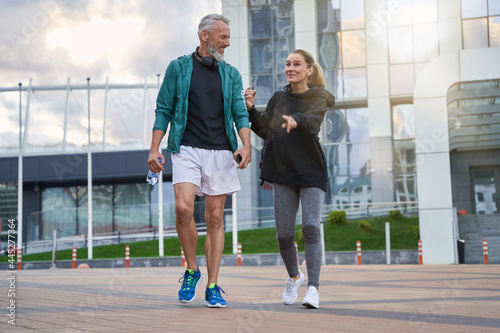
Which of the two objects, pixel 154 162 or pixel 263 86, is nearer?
pixel 154 162

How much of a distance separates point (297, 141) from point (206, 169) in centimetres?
85

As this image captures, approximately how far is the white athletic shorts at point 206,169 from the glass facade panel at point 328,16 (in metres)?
34.5

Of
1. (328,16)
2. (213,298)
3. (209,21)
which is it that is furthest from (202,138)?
(328,16)

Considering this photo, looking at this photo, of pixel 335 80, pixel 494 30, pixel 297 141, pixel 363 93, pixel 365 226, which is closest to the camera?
pixel 297 141

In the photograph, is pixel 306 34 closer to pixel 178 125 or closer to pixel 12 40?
pixel 12 40

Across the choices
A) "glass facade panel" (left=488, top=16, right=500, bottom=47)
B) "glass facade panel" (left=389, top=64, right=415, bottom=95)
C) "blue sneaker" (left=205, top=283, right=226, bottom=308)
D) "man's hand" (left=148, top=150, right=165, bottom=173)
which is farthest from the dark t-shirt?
"glass facade panel" (left=488, top=16, right=500, bottom=47)

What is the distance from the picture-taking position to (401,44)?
121ft

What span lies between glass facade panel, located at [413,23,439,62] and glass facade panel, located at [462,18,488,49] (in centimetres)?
157

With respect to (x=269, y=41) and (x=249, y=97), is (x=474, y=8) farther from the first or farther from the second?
(x=249, y=97)

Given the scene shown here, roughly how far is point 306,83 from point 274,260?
18.7 meters

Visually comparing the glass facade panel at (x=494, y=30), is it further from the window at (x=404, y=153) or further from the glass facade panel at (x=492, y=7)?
the window at (x=404, y=153)

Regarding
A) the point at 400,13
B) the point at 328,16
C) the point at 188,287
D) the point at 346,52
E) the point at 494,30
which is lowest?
the point at 188,287

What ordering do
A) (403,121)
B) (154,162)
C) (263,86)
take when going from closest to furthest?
(154,162) < (403,121) < (263,86)

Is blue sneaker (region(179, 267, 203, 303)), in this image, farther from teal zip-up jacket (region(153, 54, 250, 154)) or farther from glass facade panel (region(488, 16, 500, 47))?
glass facade panel (region(488, 16, 500, 47))
